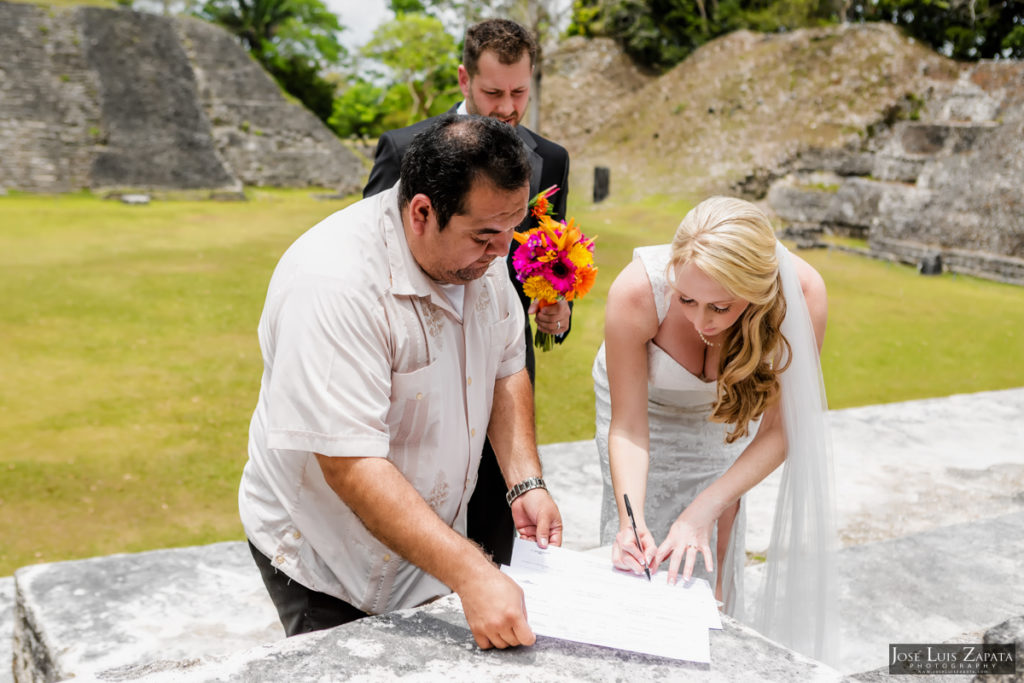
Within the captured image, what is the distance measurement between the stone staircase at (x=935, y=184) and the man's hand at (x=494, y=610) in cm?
1297

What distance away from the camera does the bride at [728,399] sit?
2131mm

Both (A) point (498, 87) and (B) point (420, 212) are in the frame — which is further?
(A) point (498, 87)

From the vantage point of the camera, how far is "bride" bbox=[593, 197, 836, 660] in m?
2.13

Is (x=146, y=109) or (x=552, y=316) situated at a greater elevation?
(x=552, y=316)

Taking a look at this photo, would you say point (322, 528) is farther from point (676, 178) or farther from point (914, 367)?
point (676, 178)

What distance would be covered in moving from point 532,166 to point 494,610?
5.29ft

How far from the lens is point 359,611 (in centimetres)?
192

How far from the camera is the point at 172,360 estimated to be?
6375mm

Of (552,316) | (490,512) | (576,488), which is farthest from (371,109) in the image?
(490,512)

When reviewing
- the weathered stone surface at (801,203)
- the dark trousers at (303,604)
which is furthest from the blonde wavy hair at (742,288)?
the weathered stone surface at (801,203)

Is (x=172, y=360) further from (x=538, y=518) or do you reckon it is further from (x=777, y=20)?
(x=777, y=20)

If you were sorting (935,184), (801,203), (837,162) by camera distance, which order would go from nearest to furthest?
(935,184) < (801,203) < (837,162)

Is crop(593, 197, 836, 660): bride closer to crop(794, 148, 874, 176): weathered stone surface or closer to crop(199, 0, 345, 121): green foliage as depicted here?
crop(794, 148, 874, 176): weathered stone surface

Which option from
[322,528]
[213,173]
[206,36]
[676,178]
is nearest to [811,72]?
[676,178]
